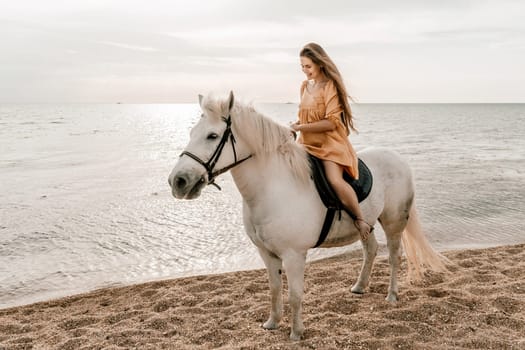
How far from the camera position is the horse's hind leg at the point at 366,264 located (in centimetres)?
466

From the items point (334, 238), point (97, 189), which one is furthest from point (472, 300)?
point (97, 189)

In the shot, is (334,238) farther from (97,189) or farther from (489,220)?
(97,189)

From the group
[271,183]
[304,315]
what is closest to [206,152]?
[271,183]

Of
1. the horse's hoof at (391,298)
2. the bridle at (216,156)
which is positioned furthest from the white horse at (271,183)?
the horse's hoof at (391,298)

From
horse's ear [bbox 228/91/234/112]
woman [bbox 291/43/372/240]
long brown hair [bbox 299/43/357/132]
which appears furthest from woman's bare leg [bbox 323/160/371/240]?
horse's ear [bbox 228/91/234/112]

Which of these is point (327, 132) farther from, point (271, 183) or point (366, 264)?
point (366, 264)

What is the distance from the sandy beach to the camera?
367 centimetres

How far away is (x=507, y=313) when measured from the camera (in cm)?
409

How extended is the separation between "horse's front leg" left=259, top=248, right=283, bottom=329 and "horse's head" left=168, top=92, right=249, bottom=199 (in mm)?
1007

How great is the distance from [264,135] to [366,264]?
8.02 feet

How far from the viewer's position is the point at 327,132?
3.50 meters

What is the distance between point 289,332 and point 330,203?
1370 millimetres

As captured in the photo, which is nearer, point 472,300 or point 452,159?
point 472,300

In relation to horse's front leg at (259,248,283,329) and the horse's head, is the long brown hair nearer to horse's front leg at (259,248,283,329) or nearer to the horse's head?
the horse's head
